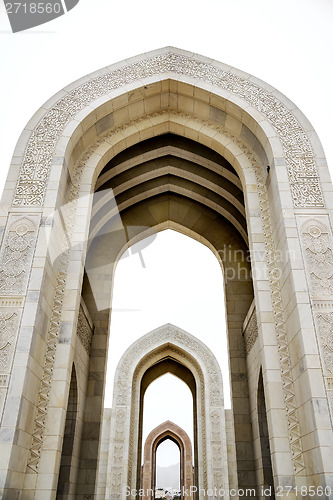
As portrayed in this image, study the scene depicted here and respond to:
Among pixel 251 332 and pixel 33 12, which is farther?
pixel 251 332

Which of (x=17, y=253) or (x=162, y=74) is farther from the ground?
(x=162, y=74)

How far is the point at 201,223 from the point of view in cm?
895

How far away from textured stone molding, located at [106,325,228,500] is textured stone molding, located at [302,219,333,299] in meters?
8.98

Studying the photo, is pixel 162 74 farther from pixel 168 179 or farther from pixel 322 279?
pixel 322 279

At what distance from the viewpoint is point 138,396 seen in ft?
42.9

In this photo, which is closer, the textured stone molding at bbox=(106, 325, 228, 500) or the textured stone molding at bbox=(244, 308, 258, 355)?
the textured stone molding at bbox=(244, 308, 258, 355)

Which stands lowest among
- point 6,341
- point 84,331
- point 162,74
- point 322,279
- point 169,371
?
point 6,341

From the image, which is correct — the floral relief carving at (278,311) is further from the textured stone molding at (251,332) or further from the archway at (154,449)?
the archway at (154,449)

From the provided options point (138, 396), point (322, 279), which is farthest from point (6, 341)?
point (138, 396)

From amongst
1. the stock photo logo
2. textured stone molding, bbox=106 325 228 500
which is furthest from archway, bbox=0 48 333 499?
textured stone molding, bbox=106 325 228 500

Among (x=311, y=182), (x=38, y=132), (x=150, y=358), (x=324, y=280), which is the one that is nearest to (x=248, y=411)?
(x=324, y=280)

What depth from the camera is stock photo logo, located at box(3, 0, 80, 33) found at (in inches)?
231

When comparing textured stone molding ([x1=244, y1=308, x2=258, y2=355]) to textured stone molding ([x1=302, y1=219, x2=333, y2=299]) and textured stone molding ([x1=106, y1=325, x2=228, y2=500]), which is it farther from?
textured stone molding ([x1=106, y1=325, x2=228, y2=500])

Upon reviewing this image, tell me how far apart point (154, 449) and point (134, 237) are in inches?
647
